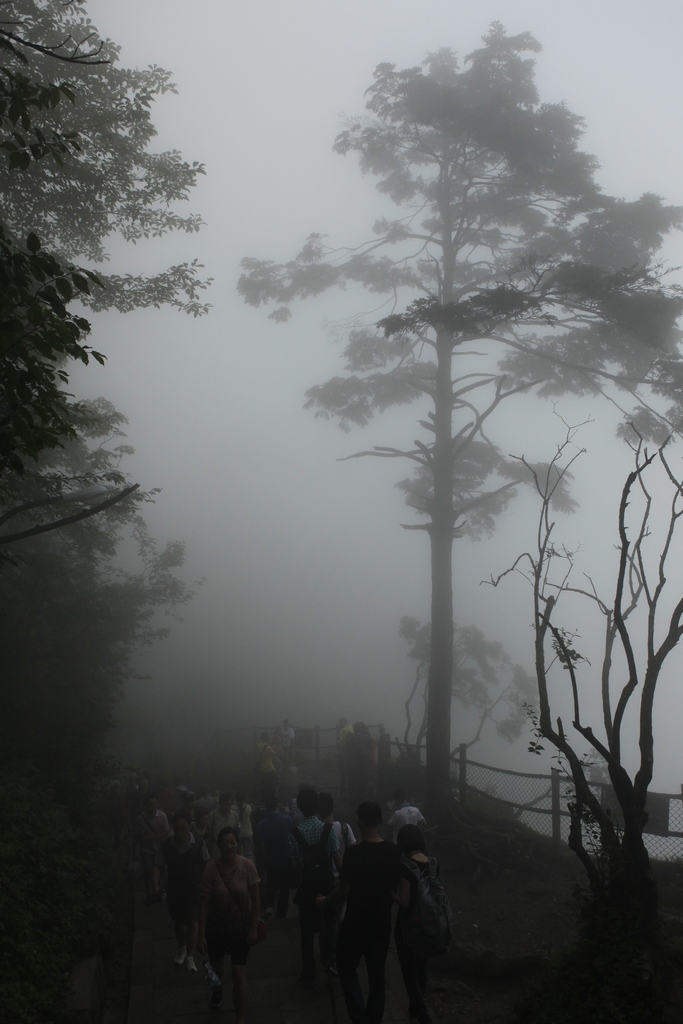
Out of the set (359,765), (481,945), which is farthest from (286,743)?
(481,945)

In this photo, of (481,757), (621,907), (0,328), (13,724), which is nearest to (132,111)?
(0,328)

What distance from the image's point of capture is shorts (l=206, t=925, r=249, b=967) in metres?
5.91

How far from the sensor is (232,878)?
19.7ft

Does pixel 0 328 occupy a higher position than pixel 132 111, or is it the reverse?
pixel 132 111

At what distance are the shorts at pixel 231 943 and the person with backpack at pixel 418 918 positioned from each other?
122cm

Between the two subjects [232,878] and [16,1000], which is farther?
[232,878]

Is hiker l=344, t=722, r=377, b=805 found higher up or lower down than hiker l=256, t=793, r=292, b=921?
higher up

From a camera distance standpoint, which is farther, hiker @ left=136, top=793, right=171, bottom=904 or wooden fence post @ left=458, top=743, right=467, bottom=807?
wooden fence post @ left=458, top=743, right=467, bottom=807

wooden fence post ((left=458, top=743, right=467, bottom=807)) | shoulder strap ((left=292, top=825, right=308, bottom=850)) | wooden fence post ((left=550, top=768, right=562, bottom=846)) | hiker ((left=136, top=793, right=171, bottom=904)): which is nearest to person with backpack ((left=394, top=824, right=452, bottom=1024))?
shoulder strap ((left=292, top=825, right=308, bottom=850))

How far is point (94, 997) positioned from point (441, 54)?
63.5 feet

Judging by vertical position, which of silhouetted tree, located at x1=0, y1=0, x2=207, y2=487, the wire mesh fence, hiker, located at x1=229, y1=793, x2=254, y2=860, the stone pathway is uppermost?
silhouetted tree, located at x1=0, y1=0, x2=207, y2=487

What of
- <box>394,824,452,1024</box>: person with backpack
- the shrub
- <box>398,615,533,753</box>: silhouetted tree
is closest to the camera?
<box>394,824,452,1024</box>: person with backpack

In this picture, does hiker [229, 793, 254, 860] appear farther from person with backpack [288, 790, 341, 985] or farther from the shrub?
person with backpack [288, 790, 341, 985]

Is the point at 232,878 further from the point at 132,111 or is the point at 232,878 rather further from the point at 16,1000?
the point at 132,111
